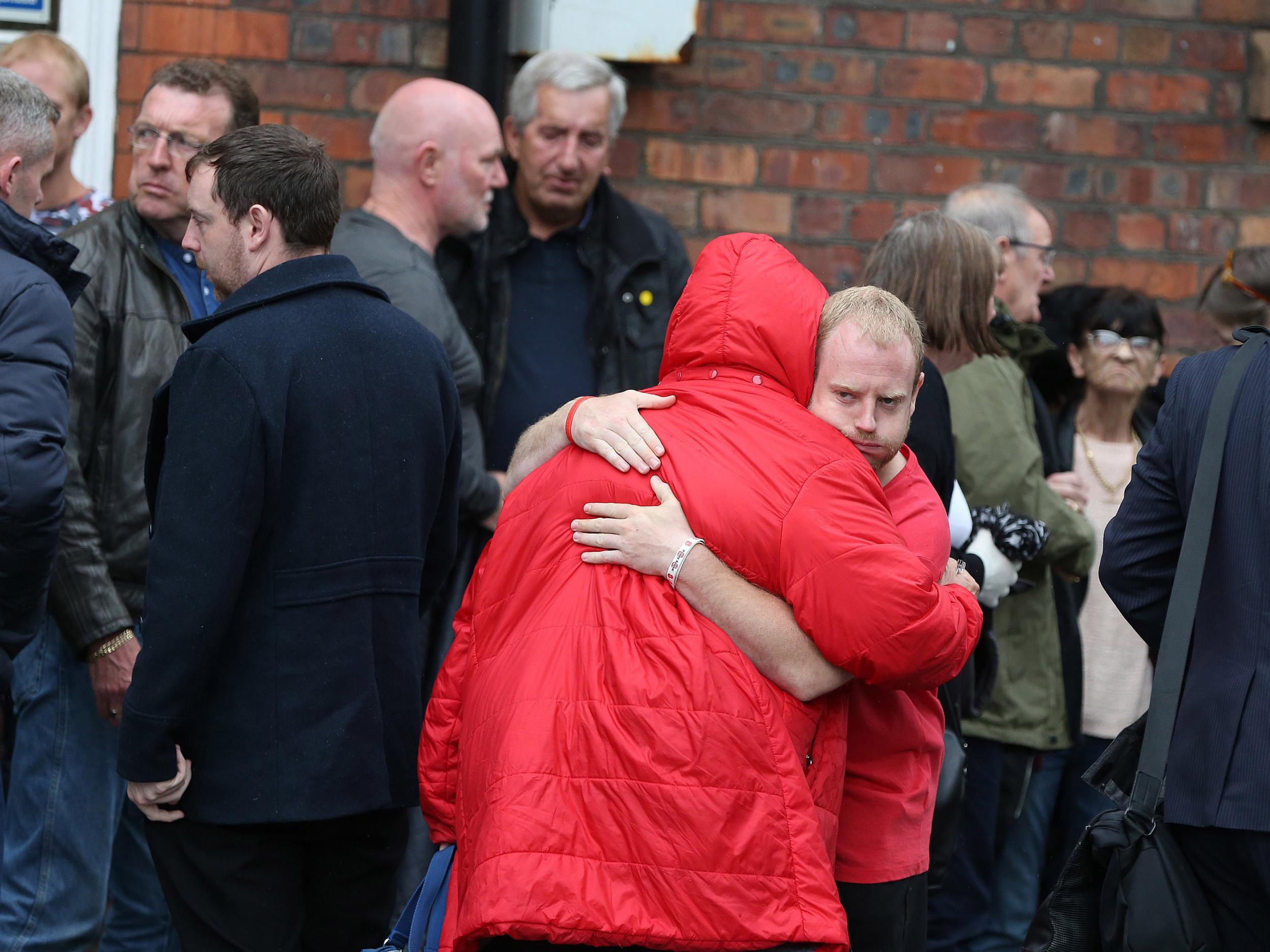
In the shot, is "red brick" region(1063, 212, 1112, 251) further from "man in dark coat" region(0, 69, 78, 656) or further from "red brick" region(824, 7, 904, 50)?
"man in dark coat" region(0, 69, 78, 656)

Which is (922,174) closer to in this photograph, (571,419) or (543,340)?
(543,340)

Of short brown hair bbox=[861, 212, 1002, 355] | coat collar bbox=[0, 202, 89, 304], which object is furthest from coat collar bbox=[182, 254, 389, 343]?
short brown hair bbox=[861, 212, 1002, 355]

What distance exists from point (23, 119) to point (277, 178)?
2.23 feet

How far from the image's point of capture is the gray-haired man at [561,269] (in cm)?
389

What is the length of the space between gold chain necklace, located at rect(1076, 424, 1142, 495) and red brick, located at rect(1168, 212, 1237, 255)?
2.45ft

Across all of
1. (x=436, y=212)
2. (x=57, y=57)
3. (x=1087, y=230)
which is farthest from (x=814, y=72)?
(x=57, y=57)

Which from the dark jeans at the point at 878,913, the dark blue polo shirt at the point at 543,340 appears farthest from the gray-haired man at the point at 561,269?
A: the dark jeans at the point at 878,913

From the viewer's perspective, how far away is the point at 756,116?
14.3 ft

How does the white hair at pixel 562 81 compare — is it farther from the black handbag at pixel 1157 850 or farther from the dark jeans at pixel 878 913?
the dark jeans at pixel 878 913

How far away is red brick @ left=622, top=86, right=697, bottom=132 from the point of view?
14.2 ft

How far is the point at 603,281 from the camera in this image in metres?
3.97

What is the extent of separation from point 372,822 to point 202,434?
0.74 metres

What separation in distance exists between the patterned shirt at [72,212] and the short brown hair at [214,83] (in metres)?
0.49

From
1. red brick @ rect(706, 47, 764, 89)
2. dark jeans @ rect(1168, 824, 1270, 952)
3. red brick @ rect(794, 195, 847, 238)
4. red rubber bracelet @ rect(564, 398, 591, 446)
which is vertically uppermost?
red brick @ rect(706, 47, 764, 89)
